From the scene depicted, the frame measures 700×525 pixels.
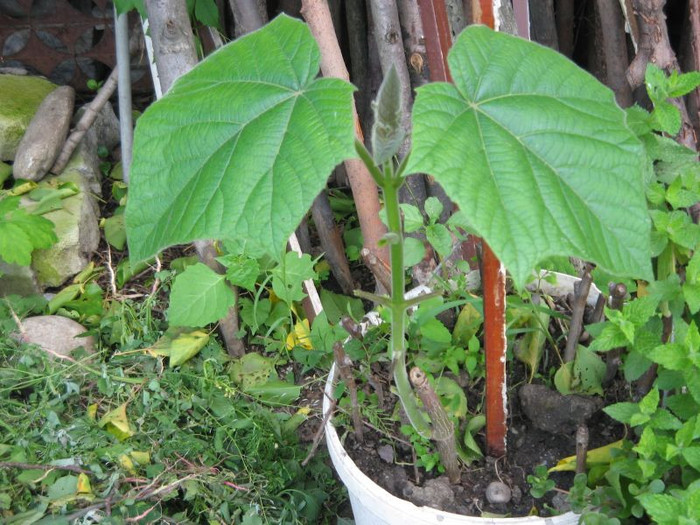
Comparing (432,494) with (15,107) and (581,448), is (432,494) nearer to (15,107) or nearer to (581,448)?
(581,448)

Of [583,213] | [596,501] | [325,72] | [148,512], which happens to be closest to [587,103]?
[583,213]

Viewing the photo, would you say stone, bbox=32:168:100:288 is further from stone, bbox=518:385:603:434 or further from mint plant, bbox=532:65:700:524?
mint plant, bbox=532:65:700:524

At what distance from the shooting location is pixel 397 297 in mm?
1122

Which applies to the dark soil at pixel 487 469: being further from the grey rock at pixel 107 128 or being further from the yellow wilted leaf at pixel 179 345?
the grey rock at pixel 107 128

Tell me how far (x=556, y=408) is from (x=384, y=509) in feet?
1.34

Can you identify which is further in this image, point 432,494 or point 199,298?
point 199,298

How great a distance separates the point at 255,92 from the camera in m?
0.97

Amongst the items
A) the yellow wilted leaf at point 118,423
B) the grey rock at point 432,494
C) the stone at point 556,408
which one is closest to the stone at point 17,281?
the yellow wilted leaf at point 118,423

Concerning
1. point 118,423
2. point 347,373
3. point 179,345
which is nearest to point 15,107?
point 179,345

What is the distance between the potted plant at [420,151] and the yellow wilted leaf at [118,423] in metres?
1.30

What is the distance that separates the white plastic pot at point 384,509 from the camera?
135 cm

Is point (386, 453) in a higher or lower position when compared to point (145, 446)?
higher

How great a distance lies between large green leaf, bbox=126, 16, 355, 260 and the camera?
884 millimetres

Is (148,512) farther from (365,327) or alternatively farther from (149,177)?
(149,177)
